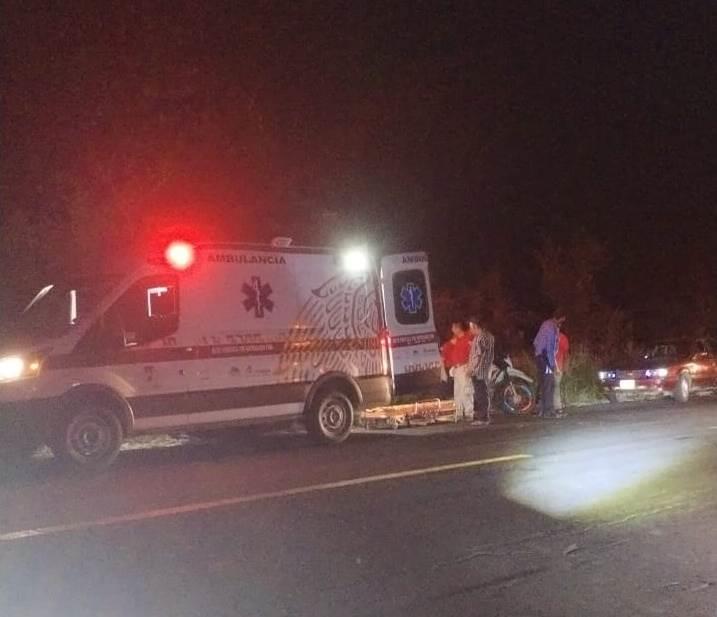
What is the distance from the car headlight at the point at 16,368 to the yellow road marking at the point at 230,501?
9.57 feet

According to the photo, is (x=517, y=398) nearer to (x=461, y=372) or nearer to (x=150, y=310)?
(x=461, y=372)

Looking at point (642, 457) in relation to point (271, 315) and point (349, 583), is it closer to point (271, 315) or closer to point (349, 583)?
point (271, 315)

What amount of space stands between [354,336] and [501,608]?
802 centimetres

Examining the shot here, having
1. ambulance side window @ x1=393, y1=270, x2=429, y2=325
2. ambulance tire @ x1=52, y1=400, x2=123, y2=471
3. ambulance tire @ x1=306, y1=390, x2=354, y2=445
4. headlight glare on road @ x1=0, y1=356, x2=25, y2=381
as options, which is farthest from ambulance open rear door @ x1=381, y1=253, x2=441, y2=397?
headlight glare on road @ x1=0, y1=356, x2=25, y2=381

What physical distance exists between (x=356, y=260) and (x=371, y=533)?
6455mm

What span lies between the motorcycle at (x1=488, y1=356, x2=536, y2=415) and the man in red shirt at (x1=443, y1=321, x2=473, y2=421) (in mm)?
1291

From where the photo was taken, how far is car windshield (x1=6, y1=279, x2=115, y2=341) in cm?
1212

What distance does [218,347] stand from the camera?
1305 centimetres

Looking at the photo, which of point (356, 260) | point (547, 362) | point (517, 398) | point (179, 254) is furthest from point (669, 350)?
point (179, 254)

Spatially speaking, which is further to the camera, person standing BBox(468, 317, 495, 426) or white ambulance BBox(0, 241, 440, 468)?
person standing BBox(468, 317, 495, 426)

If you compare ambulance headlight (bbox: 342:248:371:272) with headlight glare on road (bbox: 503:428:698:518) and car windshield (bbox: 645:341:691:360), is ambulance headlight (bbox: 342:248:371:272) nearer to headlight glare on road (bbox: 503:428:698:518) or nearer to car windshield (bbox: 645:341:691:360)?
headlight glare on road (bbox: 503:428:698:518)

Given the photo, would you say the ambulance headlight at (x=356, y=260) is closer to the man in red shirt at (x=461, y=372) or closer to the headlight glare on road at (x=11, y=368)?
the man in red shirt at (x=461, y=372)

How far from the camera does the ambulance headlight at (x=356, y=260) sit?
1459 cm

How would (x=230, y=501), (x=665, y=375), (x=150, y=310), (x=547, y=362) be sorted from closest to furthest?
(x=230, y=501), (x=150, y=310), (x=547, y=362), (x=665, y=375)
